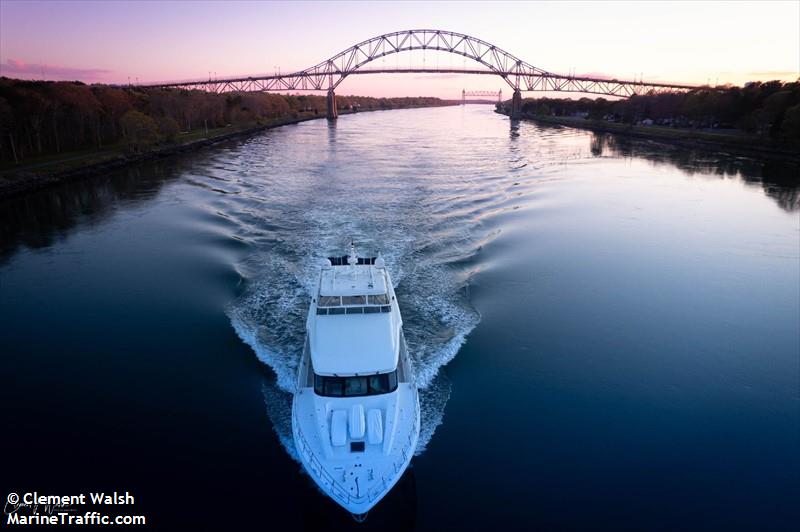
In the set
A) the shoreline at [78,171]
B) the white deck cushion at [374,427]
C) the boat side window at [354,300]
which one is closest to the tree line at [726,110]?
the boat side window at [354,300]

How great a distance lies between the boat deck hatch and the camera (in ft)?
39.4

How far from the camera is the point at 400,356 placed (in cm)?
1513

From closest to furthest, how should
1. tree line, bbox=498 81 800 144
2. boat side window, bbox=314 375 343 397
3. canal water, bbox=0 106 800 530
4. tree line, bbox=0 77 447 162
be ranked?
canal water, bbox=0 106 800 530, boat side window, bbox=314 375 343 397, tree line, bbox=0 77 447 162, tree line, bbox=498 81 800 144

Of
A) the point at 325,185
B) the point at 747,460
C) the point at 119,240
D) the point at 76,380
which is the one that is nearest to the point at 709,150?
the point at 325,185

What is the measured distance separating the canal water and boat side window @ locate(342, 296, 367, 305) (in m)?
3.83

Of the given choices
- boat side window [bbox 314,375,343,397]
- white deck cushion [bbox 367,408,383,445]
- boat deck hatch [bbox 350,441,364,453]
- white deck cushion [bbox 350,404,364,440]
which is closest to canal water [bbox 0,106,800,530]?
boat deck hatch [bbox 350,441,364,453]

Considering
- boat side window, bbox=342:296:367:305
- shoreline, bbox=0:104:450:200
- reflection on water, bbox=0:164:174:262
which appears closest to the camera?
boat side window, bbox=342:296:367:305

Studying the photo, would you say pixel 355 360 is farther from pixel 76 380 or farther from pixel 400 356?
pixel 76 380

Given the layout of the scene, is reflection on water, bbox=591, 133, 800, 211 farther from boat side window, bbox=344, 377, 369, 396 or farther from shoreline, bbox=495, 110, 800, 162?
boat side window, bbox=344, 377, 369, 396

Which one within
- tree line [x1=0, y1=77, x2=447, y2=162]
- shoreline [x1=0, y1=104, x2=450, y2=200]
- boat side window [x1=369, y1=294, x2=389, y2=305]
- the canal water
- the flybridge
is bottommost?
the canal water

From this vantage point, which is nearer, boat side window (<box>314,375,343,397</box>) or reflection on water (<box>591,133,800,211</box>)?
boat side window (<box>314,375,343,397</box>)

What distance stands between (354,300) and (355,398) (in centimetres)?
363

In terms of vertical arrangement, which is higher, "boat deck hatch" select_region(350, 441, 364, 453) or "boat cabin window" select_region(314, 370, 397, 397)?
"boat cabin window" select_region(314, 370, 397, 397)

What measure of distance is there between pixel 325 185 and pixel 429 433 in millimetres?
37608
